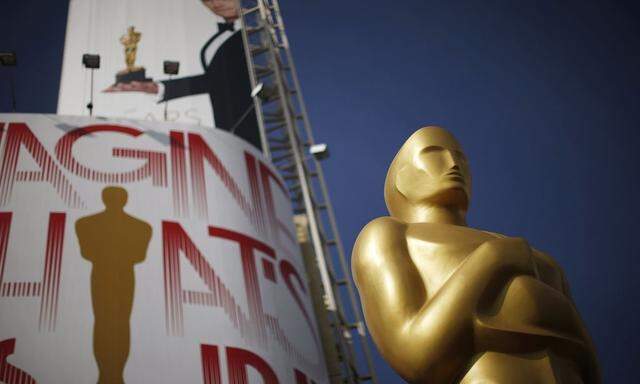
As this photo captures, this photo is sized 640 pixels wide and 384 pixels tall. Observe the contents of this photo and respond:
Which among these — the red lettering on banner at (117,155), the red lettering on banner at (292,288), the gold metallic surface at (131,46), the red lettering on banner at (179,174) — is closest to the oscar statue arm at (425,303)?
the red lettering on banner at (179,174)

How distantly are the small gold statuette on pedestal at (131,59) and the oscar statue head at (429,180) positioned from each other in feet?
54.0

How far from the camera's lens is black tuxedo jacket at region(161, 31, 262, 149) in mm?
18906

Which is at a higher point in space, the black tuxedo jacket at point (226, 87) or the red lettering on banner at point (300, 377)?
the black tuxedo jacket at point (226, 87)

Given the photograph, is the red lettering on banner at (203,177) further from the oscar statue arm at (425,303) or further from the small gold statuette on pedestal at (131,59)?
the oscar statue arm at (425,303)

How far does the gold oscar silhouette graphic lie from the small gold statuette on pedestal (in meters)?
9.12

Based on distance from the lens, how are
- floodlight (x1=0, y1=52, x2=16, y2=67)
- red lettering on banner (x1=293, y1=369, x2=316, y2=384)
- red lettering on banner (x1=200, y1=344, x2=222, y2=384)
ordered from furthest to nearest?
1. floodlight (x1=0, y1=52, x2=16, y2=67)
2. red lettering on banner (x1=293, y1=369, x2=316, y2=384)
3. red lettering on banner (x1=200, y1=344, x2=222, y2=384)

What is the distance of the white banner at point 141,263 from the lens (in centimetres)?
941

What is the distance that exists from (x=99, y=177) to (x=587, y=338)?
9.49 m

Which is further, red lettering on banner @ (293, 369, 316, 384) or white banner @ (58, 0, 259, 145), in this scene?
white banner @ (58, 0, 259, 145)

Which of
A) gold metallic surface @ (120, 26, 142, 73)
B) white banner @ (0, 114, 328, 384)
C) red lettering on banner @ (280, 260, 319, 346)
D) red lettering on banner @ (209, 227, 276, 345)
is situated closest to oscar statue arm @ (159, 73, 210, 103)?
gold metallic surface @ (120, 26, 142, 73)

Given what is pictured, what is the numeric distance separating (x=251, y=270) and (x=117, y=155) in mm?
3279

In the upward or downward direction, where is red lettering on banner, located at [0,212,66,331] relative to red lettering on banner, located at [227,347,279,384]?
upward

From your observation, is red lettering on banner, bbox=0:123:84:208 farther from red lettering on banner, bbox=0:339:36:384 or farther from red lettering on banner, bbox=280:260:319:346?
red lettering on banner, bbox=280:260:319:346

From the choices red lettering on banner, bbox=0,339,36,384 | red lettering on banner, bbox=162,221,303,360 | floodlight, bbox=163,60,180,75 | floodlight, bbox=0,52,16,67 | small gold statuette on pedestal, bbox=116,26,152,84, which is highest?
small gold statuette on pedestal, bbox=116,26,152,84
